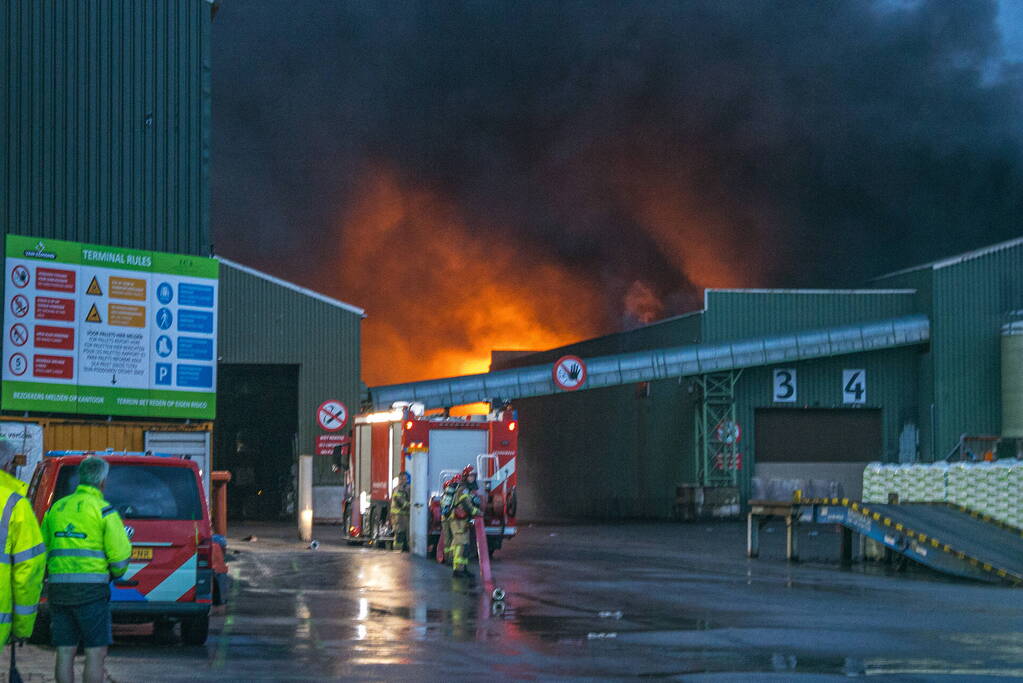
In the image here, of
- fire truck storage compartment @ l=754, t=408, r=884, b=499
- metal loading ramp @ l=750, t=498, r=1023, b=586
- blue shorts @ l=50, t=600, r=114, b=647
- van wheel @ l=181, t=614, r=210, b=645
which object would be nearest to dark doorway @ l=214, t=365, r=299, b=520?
fire truck storage compartment @ l=754, t=408, r=884, b=499

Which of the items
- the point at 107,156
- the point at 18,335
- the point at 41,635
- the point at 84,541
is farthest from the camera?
the point at 107,156

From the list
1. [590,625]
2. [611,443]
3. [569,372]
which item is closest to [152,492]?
[590,625]

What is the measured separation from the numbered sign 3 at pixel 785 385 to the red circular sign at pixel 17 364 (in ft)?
97.4

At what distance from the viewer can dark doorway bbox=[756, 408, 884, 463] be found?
150ft

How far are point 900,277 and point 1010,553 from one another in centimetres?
2703

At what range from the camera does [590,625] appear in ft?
48.4

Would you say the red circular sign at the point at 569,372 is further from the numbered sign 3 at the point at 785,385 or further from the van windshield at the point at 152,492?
the van windshield at the point at 152,492

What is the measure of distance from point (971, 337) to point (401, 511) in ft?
84.9

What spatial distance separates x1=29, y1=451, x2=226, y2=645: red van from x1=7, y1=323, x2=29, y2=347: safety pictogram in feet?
29.6

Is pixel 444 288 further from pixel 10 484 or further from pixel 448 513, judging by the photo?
pixel 10 484

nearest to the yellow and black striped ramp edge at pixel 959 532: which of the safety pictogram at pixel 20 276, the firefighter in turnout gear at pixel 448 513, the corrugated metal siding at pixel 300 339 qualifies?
the firefighter in turnout gear at pixel 448 513

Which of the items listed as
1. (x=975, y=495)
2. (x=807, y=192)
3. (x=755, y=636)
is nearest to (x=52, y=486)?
(x=755, y=636)

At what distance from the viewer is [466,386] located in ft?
140

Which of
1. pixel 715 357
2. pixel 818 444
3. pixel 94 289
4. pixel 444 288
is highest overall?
pixel 444 288
